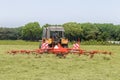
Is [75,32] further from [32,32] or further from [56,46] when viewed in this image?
[56,46]

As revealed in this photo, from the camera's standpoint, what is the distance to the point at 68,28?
88.6 m

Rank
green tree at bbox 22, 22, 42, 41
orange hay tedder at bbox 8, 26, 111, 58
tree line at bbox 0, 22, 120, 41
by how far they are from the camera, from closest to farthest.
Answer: orange hay tedder at bbox 8, 26, 111, 58 < tree line at bbox 0, 22, 120, 41 < green tree at bbox 22, 22, 42, 41

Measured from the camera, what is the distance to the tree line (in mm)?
85000

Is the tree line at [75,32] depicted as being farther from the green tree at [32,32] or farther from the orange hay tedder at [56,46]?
the orange hay tedder at [56,46]

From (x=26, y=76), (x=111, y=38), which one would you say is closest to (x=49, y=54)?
(x=26, y=76)

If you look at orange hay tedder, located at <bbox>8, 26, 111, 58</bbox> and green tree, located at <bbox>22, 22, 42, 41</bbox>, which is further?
green tree, located at <bbox>22, 22, 42, 41</bbox>

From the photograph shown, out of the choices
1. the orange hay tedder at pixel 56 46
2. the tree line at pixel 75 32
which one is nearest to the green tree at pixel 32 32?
the tree line at pixel 75 32

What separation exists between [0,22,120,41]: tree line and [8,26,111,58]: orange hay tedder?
2289 inches

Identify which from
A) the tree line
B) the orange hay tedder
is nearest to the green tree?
the tree line

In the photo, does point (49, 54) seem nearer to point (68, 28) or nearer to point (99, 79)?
point (99, 79)

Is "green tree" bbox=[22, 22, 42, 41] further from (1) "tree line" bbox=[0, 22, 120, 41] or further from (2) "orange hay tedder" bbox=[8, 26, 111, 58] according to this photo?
(2) "orange hay tedder" bbox=[8, 26, 111, 58]

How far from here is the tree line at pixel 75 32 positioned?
85000 millimetres

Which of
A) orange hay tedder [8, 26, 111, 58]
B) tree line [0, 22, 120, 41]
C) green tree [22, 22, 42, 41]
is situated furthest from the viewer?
green tree [22, 22, 42, 41]

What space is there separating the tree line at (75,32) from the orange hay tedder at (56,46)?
58.2 m
